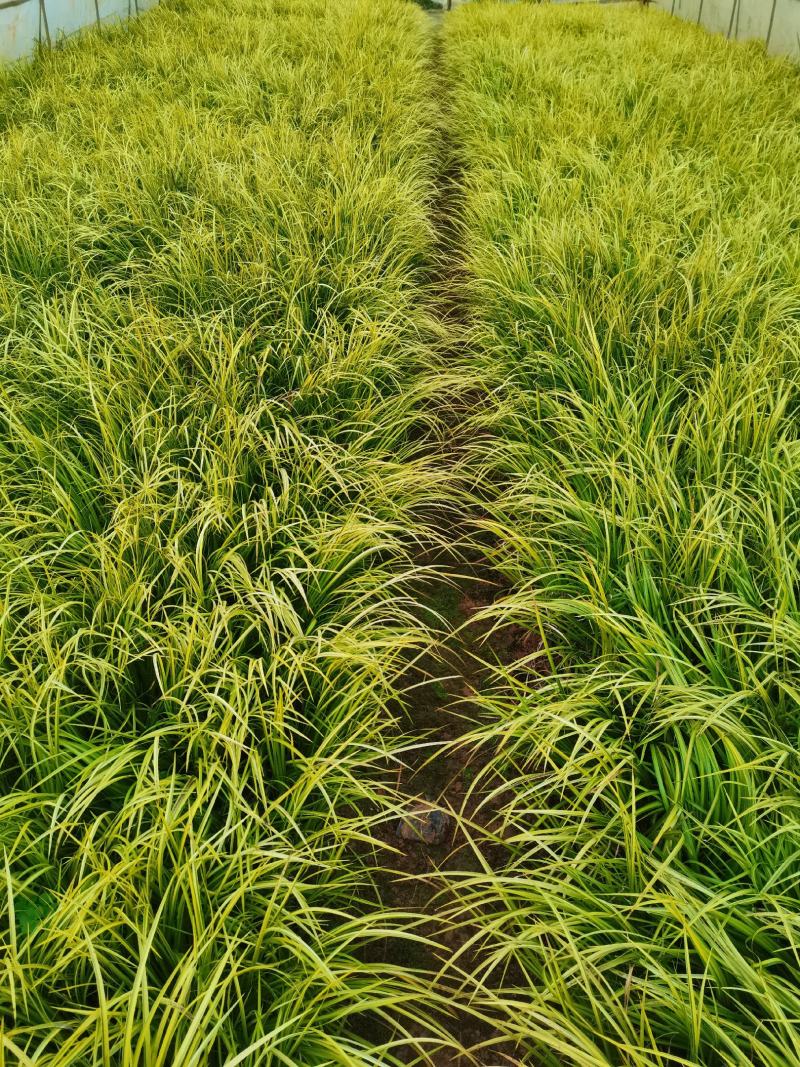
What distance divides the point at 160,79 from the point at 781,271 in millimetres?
4428

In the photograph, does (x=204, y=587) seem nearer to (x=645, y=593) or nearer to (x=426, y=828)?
(x=426, y=828)

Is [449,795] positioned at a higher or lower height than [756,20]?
lower

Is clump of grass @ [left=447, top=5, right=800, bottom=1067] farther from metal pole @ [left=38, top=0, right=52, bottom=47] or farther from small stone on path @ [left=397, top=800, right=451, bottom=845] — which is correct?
metal pole @ [left=38, top=0, right=52, bottom=47]

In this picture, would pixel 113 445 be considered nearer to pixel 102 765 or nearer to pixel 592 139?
pixel 102 765

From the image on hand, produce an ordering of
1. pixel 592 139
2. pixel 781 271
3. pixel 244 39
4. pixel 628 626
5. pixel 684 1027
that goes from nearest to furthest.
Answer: pixel 684 1027
pixel 628 626
pixel 781 271
pixel 592 139
pixel 244 39

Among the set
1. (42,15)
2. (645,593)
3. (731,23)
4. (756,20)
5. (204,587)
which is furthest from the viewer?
(731,23)

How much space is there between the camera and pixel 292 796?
1.29 metres

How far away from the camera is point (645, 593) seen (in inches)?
58.9

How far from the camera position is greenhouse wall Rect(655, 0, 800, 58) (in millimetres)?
6832

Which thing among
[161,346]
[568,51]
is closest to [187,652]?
[161,346]

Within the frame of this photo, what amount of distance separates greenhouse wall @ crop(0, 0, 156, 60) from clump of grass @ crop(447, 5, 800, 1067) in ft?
11.3

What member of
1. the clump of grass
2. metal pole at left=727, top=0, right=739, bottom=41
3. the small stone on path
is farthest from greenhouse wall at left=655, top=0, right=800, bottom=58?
the small stone on path

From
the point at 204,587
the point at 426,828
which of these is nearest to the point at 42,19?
the point at 204,587

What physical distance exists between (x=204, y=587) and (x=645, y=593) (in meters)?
0.90
